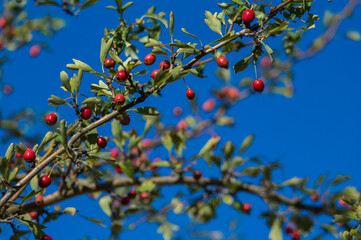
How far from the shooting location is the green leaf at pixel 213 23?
5.12ft

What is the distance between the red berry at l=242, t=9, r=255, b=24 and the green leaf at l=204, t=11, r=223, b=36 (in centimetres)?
11

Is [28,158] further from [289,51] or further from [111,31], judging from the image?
[289,51]

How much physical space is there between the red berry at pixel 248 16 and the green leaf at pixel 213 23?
0.36 feet

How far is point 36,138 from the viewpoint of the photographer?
3.35 metres

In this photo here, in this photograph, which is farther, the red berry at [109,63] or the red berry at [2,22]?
the red berry at [2,22]

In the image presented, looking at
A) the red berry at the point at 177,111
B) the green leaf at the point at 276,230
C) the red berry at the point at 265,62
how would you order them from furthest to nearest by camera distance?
1. the red berry at the point at 177,111
2. the red berry at the point at 265,62
3. the green leaf at the point at 276,230

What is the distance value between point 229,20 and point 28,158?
3.01ft

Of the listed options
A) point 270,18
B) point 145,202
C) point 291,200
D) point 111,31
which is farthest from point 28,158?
point 291,200

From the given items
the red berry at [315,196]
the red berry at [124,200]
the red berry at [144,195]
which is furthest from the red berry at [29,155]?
the red berry at [315,196]

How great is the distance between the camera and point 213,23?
5.14ft

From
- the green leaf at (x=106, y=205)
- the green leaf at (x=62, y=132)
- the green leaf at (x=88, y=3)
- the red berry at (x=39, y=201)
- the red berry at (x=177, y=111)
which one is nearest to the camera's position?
the green leaf at (x=62, y=132)

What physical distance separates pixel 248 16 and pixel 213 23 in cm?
15

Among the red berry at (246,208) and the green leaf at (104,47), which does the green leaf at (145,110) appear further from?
the red berry at (246,208)

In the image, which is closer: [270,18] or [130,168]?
[270,18]
